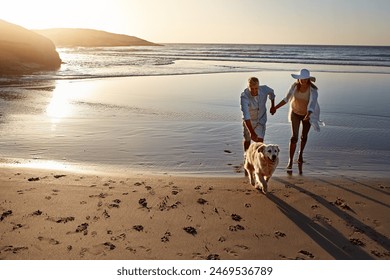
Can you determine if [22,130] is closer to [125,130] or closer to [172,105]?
[125,130]

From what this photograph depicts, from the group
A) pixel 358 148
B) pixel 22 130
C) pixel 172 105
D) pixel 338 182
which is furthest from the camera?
pixel 172 105

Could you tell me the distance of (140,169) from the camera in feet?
21.3

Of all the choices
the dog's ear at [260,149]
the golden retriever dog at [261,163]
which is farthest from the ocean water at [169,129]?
the dog's ear at [260,149]

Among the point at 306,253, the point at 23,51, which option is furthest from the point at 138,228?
the point at 23,51

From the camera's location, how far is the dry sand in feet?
12.5

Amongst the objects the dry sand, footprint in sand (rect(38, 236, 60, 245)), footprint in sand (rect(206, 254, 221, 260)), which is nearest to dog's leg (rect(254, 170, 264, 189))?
the dry sand

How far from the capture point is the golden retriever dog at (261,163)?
16.5 ft

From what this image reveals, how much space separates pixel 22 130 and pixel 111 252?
6.26 metres

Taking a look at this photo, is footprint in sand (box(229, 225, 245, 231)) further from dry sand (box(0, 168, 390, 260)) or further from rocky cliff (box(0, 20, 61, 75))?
rocky cliff (box(0, 20, 61, 75))

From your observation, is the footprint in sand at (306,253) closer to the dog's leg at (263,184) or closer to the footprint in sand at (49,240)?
the dog's leg at (263,184)

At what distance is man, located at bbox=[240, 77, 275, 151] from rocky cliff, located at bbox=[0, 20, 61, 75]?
849 inches

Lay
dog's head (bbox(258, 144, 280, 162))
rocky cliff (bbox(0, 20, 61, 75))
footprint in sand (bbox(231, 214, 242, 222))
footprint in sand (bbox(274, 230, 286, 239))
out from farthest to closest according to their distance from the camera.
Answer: rocky cliff (bbox(0, 20, 61, 75)) < dog's head (bbox(258, 144, 280, 162)) < footprint in sand (bbox(231, 214, 242, 222)) < footprint in sand (bbox(274, 230, 286, 239))
